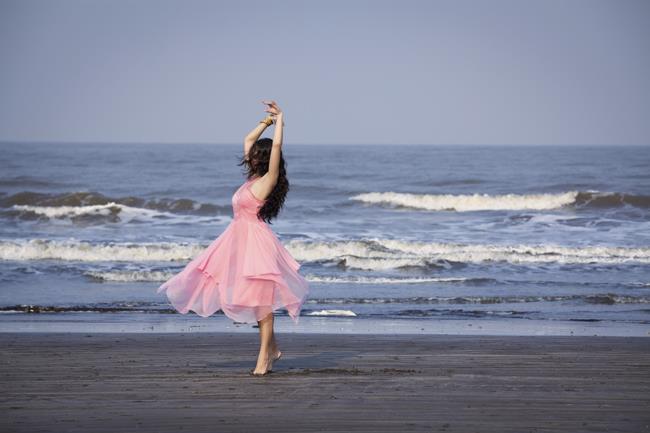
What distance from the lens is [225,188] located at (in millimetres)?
34594

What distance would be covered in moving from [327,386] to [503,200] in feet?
87.0

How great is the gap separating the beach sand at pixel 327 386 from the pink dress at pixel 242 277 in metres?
0.47

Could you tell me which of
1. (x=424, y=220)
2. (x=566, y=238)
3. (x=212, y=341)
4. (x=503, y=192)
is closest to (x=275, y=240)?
(x=212, y=341)

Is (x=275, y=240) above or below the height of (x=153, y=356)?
above

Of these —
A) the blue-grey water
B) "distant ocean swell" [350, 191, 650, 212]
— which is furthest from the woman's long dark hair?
"distant ocean swell" [350, 191, 650, 212]

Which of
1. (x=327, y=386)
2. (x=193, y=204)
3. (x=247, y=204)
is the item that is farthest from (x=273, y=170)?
(x=193, y=204)

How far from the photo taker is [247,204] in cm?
620

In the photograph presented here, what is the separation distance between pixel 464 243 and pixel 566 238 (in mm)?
2647

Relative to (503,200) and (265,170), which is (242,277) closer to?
(265,170)

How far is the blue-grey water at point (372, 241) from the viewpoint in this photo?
38.4ft

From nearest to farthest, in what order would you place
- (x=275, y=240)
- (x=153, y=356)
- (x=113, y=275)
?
(x=275, y=240) < (x=153, y=356) < (x=113, y=275)

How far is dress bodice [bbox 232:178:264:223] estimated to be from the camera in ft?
20.3

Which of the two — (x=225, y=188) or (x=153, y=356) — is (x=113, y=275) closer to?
(x=153, y=356)

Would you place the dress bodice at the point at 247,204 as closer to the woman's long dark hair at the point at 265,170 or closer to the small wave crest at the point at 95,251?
the woman's long dark hair at the point at 265,170
